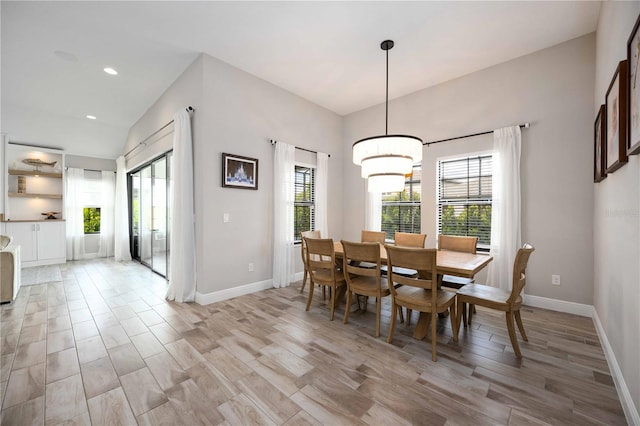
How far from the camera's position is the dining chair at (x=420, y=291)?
2072 millimetres

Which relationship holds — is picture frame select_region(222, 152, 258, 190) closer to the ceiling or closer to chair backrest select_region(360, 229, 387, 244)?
the ceiling

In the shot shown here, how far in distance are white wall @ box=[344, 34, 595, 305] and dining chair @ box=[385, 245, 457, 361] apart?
6.17 feet

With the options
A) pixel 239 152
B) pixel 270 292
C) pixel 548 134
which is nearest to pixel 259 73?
pixel 239 152

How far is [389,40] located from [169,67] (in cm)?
305

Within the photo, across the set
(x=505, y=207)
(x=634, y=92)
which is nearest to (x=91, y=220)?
(x=505, y=207)

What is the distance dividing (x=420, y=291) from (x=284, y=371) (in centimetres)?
140

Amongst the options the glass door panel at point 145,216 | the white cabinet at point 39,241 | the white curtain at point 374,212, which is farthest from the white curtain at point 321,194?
the white cabinet at point 39,241

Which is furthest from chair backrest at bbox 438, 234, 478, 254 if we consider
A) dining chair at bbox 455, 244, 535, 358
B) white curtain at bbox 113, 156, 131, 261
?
white curtain at bbox 113, 156, 131, 261

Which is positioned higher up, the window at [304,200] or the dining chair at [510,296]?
the window at [304,200]

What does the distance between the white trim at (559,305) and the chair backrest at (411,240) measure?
148 centimetres

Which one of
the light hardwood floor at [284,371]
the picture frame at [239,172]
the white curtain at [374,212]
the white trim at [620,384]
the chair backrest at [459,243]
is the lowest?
the light hardwood floor at [284,371]

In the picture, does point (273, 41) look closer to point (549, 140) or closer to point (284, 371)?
point (284, 371)

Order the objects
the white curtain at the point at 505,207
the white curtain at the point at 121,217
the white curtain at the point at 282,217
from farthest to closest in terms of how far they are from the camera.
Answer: the white curtain at the point at 121,217 < the white curtain at the point at 282,217 < the white curtain at the point at 505,207

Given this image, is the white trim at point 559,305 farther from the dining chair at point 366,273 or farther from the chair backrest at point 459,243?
the dining chair at point 366,273
